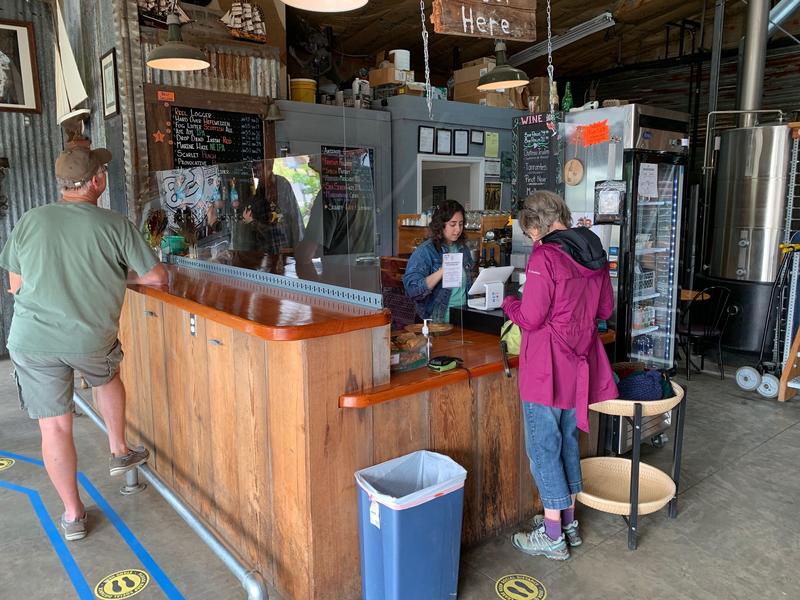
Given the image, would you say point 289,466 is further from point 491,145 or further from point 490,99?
point 490,99

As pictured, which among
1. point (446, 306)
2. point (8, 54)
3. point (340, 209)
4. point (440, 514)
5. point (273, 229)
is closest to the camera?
point (440, 514)

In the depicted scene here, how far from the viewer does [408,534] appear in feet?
7.04

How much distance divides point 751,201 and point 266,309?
5.17m

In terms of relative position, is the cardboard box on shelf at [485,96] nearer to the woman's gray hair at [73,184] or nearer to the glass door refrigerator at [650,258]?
the glass door refrigerator at [650,258]

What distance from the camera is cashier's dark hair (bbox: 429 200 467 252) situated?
361 centimetres

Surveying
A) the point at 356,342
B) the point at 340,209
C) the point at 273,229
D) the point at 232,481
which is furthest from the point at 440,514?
the point at 273,229

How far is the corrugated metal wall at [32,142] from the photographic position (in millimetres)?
6016

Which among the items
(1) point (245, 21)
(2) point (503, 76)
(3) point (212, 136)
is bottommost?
(3) point (212, 136)

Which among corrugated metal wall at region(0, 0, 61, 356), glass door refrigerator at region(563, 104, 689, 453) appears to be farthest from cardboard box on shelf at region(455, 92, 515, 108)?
corrugated metal wall at region(0, 0, 61, 356)

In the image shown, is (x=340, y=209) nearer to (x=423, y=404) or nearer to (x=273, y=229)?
(x=273, y=229)

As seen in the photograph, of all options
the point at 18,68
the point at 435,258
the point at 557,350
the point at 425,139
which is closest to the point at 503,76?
the point at 425,139

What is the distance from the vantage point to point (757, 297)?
5812mm

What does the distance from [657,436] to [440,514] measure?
2.29m

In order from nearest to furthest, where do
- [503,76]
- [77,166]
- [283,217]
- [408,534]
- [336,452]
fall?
[408,534], [336,452], [77,166], [283,217], [503,76]
